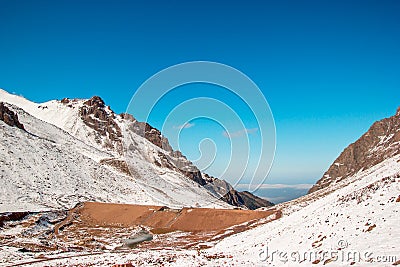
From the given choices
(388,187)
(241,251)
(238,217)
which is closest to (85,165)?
(238,217)

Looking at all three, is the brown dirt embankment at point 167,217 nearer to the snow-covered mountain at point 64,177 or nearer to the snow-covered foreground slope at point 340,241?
the snow-covered mountain at point 64,177

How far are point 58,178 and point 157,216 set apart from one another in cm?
4525

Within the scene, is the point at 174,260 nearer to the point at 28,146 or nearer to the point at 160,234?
the point at 160,234

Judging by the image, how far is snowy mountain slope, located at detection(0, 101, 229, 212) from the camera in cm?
9206

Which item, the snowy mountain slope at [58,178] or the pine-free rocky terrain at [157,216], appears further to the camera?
the snowy mountain slope at [58,178]

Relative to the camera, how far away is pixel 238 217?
75062mm

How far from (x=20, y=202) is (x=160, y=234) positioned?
1642 inches

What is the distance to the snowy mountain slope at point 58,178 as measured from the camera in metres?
92.1

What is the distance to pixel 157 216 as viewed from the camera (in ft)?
283

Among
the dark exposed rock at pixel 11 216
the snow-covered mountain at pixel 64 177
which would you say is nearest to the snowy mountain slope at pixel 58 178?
the snow-covered mountain at pixel 64 177

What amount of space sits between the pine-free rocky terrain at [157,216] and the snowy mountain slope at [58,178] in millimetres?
455

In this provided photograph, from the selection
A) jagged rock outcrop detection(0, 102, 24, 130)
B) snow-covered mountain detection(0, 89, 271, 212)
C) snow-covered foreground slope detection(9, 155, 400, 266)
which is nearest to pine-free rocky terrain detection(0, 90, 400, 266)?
snow-covered foreground slope detection(9, 155, 400, 266)

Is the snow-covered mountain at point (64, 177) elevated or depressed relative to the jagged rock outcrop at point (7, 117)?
depressed

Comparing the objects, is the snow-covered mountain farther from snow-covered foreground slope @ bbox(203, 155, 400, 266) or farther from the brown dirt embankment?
snow-covered foreground slope @ bbox(203, 155, 400, 266)
